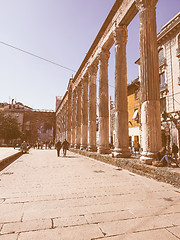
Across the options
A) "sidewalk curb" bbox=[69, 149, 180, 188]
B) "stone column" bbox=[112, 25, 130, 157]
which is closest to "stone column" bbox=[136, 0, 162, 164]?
"sidewalk curb" bbox=[69, 149, 180, 188]

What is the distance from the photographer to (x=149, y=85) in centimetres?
633

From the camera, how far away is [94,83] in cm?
1426

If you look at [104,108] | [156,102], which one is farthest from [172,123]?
[156,102]

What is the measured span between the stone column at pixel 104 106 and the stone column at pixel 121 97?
2.41 meters

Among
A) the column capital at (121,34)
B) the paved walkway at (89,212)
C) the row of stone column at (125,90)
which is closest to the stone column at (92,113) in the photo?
the row of stone column at (125,90)

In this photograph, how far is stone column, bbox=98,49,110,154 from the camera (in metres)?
11.0

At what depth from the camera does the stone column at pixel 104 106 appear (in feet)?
36.2

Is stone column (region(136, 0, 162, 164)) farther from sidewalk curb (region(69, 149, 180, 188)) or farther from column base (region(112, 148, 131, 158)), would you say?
column base (region(112, 148, 131, 158))

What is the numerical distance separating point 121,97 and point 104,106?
8.82 ft

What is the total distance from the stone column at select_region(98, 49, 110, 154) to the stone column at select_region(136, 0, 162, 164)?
4781 mm

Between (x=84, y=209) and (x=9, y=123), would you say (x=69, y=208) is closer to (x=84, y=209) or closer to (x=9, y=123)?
(x=84, y=209)

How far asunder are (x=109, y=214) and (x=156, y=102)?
15.1 feet

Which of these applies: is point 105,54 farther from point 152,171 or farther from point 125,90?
point 152,171

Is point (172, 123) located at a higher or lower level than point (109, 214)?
higher
